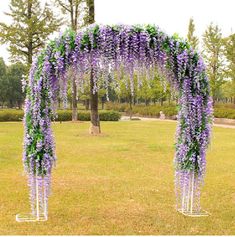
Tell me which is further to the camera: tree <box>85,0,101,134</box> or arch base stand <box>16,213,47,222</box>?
tree <box>85,0,101,134</box>

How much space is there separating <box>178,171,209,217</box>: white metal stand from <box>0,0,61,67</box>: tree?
30.1 meters

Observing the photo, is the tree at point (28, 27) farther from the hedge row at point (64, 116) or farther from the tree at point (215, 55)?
the tree at point (215, 55)

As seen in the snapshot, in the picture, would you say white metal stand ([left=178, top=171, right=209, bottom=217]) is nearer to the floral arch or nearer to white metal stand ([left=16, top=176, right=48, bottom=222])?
the floral arch

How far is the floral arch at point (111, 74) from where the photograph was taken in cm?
726

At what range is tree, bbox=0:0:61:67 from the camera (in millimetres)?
35594

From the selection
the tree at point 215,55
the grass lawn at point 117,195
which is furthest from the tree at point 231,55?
the grass lawn at point 117,195

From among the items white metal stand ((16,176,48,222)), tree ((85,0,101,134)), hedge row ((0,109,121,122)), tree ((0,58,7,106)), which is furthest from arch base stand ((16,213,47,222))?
tree ((0,58,7,106))

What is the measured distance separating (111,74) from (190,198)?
128 inches

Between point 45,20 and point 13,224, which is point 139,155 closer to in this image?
point 13,224

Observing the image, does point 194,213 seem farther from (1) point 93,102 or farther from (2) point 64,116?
(2) point 64,116

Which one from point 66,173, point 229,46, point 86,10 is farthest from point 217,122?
point 66,173

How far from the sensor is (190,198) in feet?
27.1

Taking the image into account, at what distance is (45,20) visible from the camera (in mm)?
36625

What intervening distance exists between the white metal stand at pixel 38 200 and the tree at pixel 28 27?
29662 millimetres
